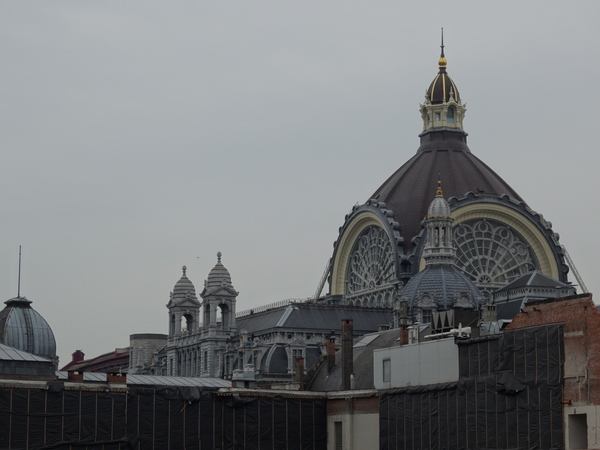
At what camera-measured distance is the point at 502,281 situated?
454ft

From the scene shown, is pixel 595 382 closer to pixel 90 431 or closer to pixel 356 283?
pixel 90 431

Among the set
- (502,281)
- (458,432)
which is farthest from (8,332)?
(502,281)

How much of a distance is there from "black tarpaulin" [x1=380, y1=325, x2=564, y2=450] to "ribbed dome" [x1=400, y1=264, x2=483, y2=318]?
42217 mm

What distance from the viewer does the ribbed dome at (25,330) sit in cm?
9731

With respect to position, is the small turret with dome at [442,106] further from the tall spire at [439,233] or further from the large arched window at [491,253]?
the tall spire at [439,233]

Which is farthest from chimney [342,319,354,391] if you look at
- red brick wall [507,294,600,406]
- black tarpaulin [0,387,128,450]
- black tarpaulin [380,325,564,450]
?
red brick wall [507,294,600,406]

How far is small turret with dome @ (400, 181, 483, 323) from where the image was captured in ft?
390

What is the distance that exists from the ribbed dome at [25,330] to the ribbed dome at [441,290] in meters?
32.0

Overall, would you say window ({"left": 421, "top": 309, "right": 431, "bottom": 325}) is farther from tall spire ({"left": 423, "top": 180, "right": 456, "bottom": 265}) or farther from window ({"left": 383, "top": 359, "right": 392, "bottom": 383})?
window ({"left": 383, "top": 359, "right": 392, "bottom": 383})

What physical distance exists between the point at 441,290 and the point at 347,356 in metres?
33.8

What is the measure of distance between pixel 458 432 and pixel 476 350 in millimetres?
4053

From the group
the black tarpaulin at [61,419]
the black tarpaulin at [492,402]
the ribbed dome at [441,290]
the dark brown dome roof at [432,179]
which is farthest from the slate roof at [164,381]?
the dark brown dome roof at [432,179]

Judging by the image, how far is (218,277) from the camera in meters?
134

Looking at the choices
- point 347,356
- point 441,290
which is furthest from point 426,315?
point 347,356
